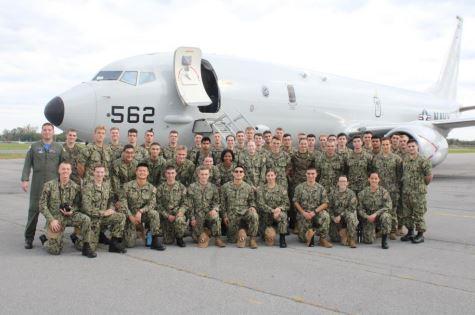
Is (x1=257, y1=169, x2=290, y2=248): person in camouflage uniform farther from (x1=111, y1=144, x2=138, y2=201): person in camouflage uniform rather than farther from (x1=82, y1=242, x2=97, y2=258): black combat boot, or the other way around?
(x1=82, y1=242, x2=97, y2=258): black combat boot

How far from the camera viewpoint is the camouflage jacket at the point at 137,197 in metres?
6.31

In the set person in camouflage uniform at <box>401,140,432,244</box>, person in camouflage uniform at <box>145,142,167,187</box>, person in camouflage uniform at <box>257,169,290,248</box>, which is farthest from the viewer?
person in camouflage uniform at <box>145,142,167,187</box>

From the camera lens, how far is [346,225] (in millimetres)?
6641

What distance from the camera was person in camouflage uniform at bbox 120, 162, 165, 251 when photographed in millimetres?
6156

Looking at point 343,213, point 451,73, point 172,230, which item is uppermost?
point 451,73

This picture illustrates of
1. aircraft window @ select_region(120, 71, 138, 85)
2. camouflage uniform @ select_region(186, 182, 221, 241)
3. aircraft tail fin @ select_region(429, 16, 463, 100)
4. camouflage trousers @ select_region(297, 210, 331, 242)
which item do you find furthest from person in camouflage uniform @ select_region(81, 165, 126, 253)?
aircraft tail fin @ select_region(429, 16, 463, 100)

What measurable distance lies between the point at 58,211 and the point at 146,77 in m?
5.58

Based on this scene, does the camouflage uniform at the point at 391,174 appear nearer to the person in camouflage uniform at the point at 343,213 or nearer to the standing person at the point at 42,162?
the person in camouflage uniform at the point at 343,213

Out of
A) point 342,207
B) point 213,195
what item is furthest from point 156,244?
point 342,207

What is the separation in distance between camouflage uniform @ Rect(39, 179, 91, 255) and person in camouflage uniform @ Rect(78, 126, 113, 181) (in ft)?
2.37

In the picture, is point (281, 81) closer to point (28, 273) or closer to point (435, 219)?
point (435, 219)

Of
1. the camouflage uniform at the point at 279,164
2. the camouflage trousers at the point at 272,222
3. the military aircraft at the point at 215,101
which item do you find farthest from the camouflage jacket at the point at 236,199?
the military aircraft at the point at 215,101

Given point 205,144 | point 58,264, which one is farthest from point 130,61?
point 58,264

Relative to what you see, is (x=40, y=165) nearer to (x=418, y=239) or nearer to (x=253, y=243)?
(x=253, y=243)
